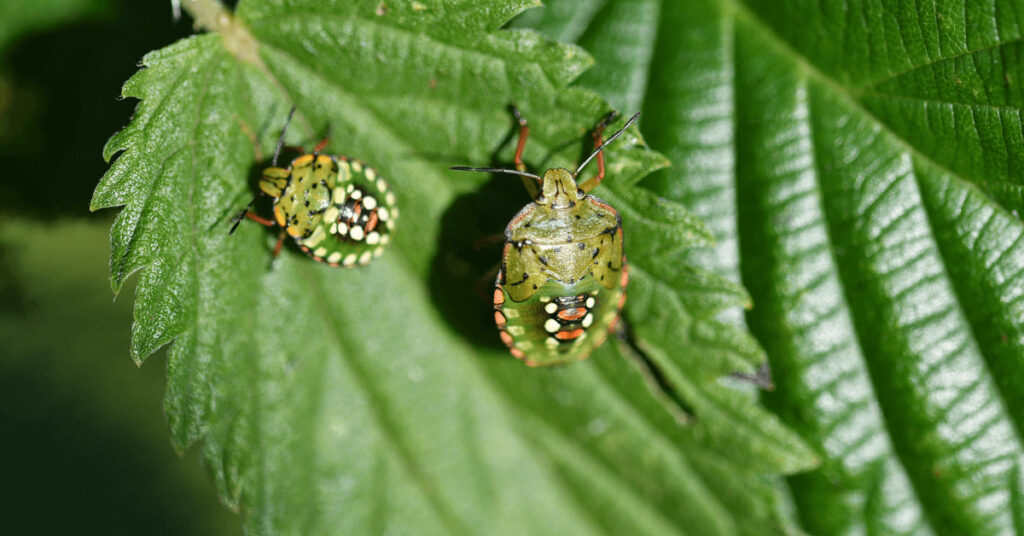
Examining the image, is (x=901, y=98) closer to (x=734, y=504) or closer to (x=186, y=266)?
(x=734, y=504)

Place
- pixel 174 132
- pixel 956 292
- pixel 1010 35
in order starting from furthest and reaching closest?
pixel 956 292 → pixel 174 132 → pixel 1010 35

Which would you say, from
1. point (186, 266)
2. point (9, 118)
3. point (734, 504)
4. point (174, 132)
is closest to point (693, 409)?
point (734, 504)

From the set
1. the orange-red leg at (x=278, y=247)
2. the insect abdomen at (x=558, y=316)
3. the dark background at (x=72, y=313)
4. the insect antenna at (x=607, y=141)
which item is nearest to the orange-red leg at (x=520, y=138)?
the insect antenna at (x=607, y=141)

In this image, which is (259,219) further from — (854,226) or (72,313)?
(854,226)

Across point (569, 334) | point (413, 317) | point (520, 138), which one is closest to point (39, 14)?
point (413, 317)

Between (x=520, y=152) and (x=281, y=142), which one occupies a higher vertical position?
(x=520, y=152)

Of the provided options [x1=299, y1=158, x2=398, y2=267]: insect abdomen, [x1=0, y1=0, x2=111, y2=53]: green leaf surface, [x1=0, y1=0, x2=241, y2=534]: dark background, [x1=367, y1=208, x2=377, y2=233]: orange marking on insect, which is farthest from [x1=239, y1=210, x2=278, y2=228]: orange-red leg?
[x1=0, y1=0, x2=111, y2=53]: green leaf surface
